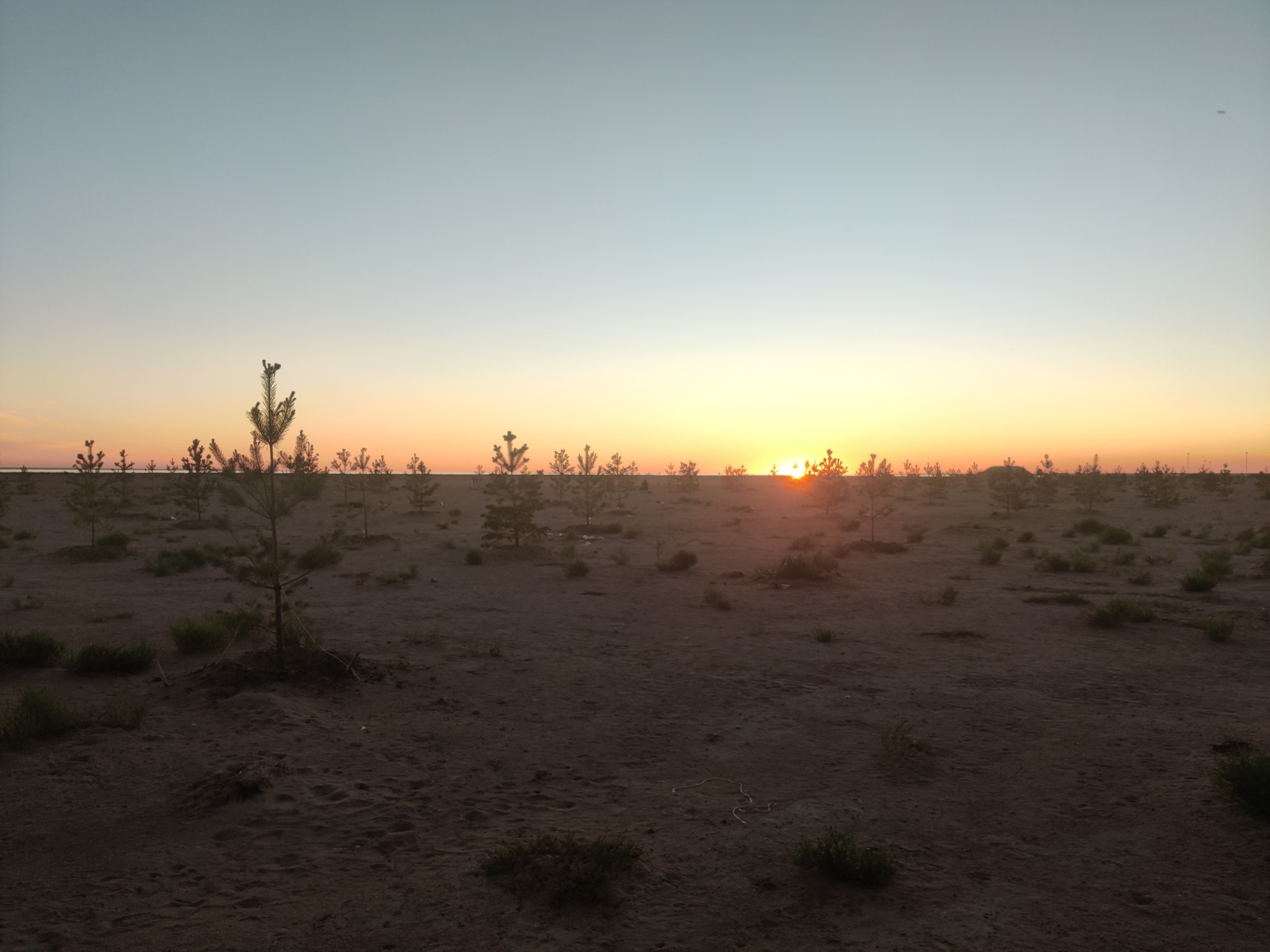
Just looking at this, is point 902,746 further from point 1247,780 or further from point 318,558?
point 318,558

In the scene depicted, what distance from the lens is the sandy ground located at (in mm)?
4586

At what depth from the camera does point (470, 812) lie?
6.24m

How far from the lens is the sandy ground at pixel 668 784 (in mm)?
4586

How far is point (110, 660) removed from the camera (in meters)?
10.0

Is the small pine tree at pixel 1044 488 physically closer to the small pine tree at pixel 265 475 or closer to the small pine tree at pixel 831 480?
the small pine tree at pixel 831 480

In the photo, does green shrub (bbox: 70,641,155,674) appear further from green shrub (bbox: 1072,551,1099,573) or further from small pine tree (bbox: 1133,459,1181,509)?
small pine tree (bbox: 1133,459,1181,509)

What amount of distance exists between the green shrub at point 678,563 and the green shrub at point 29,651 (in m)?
15.0

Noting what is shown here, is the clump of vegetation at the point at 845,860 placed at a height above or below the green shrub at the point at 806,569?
below

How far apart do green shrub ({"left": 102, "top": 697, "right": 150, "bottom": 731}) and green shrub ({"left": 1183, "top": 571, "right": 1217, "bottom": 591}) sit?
2081 centimetres

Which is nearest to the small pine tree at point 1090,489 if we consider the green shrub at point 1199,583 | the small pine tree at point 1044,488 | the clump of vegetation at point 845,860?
the small pine tree at point 1044,488

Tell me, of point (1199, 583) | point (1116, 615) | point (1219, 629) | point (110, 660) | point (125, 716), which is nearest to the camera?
point (125, 716)

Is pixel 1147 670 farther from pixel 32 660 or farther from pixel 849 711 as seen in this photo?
pixel 32 660

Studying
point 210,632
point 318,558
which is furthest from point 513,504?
point 210,632

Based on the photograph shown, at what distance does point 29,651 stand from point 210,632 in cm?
227
